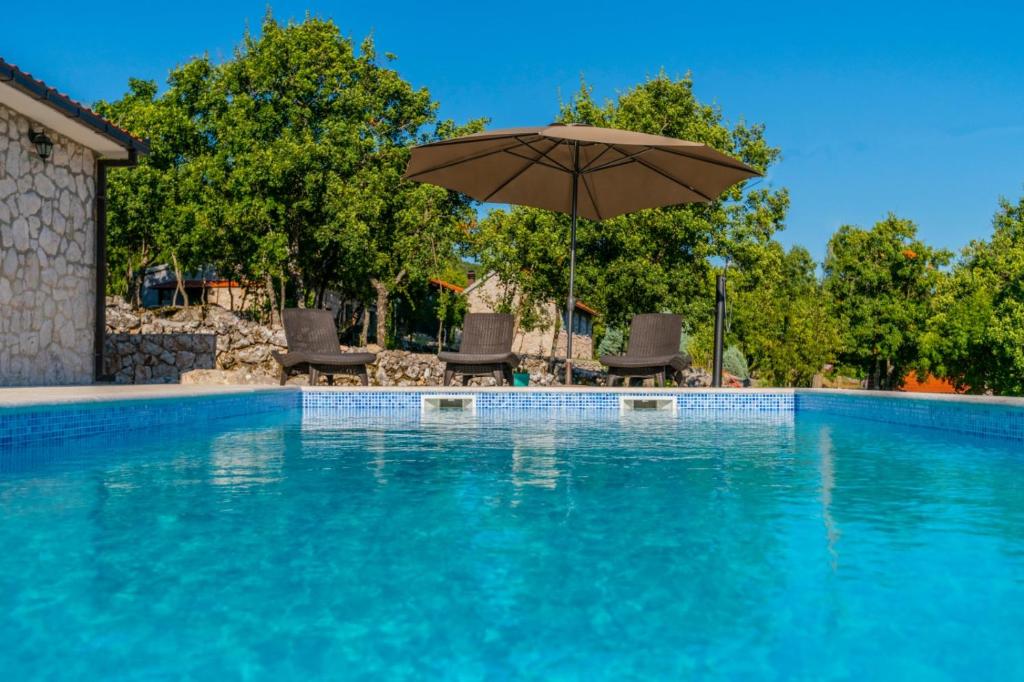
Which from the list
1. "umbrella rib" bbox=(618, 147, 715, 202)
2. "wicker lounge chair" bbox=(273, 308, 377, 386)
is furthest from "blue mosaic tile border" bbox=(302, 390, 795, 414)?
"umbrella rib" bbox=(618, 147, 715, 202)

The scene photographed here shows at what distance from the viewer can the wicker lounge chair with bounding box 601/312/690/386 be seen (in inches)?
446

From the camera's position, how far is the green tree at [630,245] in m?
17.3

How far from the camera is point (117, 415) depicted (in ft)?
23.4

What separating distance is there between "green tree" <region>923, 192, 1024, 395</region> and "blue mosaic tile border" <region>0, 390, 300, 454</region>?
3245cm

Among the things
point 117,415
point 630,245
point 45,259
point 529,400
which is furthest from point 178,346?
point 630,245

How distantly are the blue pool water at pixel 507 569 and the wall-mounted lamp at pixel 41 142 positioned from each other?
597 centimetres

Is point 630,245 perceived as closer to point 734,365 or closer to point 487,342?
point 487,342

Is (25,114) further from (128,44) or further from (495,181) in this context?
(128,44)

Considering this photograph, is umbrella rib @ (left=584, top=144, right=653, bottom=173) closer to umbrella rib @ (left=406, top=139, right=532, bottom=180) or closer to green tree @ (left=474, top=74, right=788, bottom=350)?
umbrella rib @ (left=406, top=139, right=532, bottom=180)

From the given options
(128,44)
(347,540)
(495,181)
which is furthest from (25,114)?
(128,44)

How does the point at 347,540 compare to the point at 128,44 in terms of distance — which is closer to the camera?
the point at 347,540

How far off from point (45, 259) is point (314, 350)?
11.6 feet

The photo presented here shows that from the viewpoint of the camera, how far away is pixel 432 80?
90.3 ft

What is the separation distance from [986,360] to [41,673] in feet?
135
